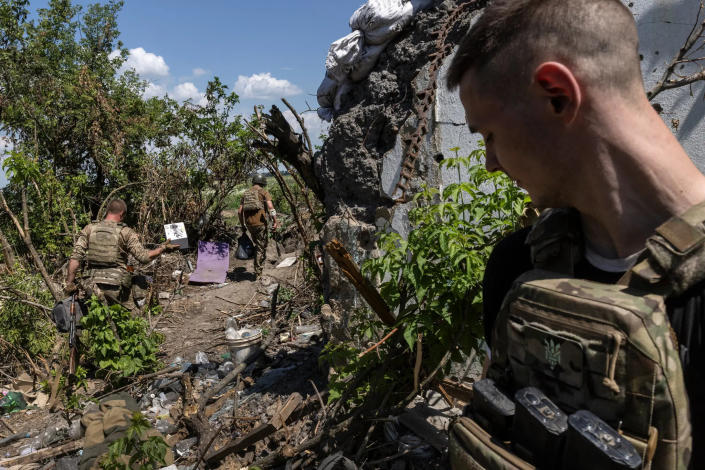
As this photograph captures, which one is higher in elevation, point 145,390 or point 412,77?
point 412,77

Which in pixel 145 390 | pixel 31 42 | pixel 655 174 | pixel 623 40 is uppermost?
pixel 31 42

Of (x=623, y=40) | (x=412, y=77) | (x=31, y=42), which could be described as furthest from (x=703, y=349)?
(x=31, y=42)

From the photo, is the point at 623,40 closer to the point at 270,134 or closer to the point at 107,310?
the point at 270,134

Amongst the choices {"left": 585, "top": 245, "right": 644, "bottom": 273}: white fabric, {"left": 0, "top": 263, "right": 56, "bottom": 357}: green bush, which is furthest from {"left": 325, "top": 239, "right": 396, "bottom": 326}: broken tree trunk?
{"left": 0, "top": 263, "right": 56, "bottom": 357}: green bush

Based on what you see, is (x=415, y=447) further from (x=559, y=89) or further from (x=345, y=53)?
(x=345, y=53)

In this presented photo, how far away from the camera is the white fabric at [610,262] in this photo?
97cm

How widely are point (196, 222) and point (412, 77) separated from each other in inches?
336

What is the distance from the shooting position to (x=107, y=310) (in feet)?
17.0

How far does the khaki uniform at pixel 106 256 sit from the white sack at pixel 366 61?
3.80m

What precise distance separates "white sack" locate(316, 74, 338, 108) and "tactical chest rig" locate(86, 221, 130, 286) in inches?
132

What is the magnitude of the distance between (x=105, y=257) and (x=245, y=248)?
430cm

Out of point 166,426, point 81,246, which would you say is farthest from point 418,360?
point 81,246

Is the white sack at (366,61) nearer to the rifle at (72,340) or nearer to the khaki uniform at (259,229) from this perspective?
the rifle at (72,340)

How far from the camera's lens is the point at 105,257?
226 inches
